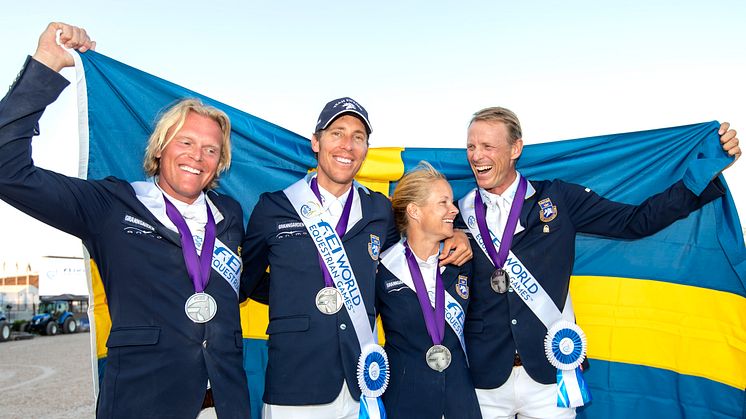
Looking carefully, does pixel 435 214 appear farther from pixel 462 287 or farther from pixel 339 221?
pixel 339 221

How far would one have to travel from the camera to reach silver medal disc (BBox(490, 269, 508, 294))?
367 centimetres

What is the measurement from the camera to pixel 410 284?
3564mm

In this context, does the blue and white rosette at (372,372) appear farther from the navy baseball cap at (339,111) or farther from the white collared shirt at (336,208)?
the navy baseball cap at (339,111)

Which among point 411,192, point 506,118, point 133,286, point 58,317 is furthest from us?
point 58,317

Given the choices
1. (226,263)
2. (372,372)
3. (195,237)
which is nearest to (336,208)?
(226,263)

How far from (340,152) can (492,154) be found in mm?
1044

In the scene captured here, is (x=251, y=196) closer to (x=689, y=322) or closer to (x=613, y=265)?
(x=613, y=265)

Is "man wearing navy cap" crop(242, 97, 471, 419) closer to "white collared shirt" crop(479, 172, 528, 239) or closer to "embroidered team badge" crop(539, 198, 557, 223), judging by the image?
"white collared shirt" crop(479, 172, 528, 239)

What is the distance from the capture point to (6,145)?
255 centimetres

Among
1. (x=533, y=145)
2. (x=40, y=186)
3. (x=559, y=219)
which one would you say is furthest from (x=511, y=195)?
(x=40, y=186)

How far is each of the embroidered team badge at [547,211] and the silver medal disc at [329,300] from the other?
57.2 inches

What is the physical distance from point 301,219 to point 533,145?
230cm

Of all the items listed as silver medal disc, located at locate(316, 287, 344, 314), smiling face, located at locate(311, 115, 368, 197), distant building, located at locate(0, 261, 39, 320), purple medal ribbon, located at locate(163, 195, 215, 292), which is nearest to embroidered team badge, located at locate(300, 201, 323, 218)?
smiling face, located at locate(311, 115, 368, 197)

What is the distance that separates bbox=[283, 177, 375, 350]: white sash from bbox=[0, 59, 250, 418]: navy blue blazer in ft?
1.91
